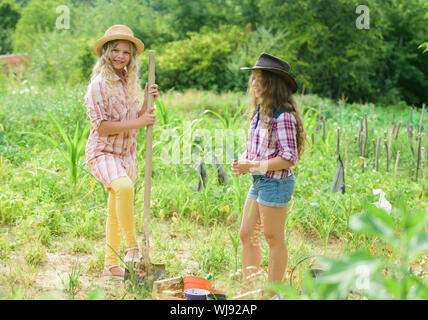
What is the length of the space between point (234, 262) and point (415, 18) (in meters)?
17.8

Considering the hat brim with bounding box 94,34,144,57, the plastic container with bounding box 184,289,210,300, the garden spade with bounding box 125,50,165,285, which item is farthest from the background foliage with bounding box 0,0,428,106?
the plastic container with bounding box 184,289,210,300

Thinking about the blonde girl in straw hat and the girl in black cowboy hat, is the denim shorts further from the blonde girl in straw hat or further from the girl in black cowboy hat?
the blonde girl in straw hat

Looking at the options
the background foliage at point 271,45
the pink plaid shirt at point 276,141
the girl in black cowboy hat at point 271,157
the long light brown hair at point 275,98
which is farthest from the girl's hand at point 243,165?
the background foliage at point 271,45

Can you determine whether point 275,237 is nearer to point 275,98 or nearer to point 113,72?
point 275,98

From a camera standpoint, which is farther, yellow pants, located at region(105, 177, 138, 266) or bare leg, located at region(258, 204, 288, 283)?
yellow pants, located at region(105, 177, 138, 266)

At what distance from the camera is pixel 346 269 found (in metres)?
0.67

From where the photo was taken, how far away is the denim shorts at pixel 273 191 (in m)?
2.27

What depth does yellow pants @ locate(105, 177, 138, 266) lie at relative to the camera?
2.55 m

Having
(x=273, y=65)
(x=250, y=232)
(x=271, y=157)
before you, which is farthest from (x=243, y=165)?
(x=273, y=65)

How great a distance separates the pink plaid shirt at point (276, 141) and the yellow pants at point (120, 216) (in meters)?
0.78

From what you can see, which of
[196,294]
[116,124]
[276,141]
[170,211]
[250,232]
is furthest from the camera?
[170,211]

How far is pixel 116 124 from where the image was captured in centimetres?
257

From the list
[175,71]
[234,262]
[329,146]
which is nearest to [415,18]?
[175,71]

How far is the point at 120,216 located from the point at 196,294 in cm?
74
